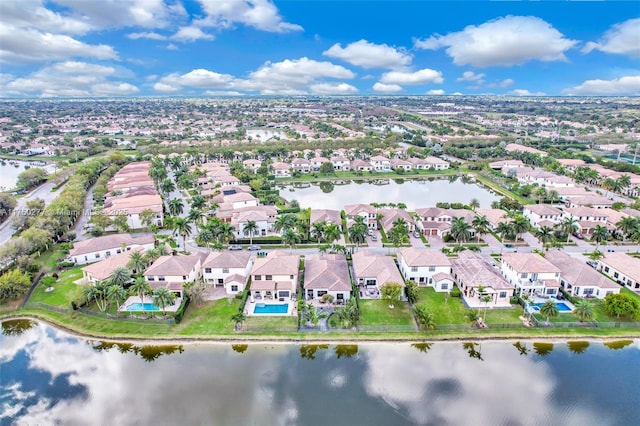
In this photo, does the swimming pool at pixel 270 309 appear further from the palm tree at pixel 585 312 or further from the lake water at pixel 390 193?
the lake water at pixel 390 193

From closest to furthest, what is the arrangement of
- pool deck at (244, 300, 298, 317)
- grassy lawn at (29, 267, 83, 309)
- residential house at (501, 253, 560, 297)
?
pool deck at (244, 300, 298, 317)
grassy lawn at (29, 267, 83, 309)
residential house at (501, 253, 560, 297)

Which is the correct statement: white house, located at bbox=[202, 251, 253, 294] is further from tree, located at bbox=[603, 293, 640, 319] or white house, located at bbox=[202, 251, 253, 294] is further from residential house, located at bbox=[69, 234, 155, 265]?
tree, located at bbox=[603, 293, 640, 319]

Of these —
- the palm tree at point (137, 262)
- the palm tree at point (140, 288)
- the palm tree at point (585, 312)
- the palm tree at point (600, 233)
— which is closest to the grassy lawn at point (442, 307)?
the palm tree at point (585, 312)

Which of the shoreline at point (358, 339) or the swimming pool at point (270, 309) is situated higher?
the swimming pool at point (270, 309)

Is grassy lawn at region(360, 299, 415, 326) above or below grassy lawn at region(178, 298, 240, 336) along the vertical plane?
above

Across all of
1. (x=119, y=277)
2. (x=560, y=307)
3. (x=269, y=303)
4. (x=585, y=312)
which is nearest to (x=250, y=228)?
(x=269, y=303)

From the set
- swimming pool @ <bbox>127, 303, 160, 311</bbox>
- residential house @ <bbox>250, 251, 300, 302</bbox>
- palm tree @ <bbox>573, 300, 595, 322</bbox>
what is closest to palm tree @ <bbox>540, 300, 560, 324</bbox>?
palm tree @ <bbox>573, 300, 595, 322</bbox>

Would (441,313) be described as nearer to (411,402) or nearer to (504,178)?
(411,402)
